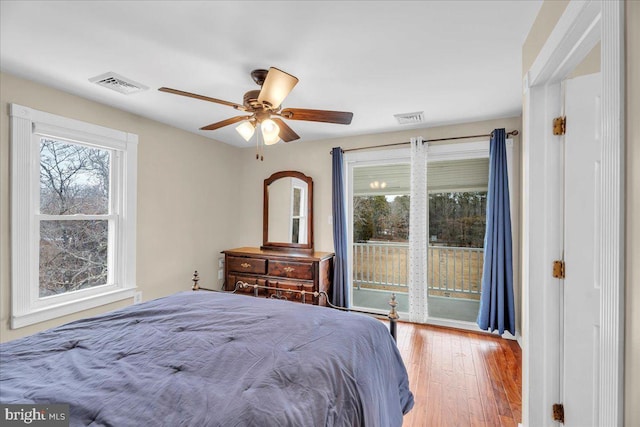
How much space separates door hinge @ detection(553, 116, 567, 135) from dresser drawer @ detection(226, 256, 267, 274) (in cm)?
318

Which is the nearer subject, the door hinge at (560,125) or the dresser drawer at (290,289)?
the door hinge at (560,125)

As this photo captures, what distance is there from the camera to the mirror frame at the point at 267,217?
416 centimetres

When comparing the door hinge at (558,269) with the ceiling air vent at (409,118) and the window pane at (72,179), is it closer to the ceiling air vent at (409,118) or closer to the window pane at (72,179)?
the ceiling air vent at (409,118)

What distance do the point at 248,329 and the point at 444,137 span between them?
312 centimetres

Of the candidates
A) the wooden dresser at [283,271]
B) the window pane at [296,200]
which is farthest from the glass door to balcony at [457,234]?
the window pane at [296,200]

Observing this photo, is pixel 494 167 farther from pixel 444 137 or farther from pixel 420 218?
pixel 420 218

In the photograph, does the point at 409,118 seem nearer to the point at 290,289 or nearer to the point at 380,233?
the point at 380,233

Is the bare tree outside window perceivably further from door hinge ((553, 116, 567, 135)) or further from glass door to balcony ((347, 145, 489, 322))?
door hinge ((553, 116, 567, 135))

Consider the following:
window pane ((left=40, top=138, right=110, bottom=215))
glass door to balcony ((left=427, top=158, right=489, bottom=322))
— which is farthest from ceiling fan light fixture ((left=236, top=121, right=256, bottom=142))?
glass door to balcony ((left=427, top=158, right=489, bottom=322))

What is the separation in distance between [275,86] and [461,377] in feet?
8.91

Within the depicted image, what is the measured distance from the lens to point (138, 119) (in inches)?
125

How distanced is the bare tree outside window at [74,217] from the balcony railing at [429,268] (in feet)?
9.94

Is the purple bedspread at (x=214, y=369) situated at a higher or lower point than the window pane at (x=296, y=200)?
lower

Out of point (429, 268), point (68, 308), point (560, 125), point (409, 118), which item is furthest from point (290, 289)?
point (560, 125)
